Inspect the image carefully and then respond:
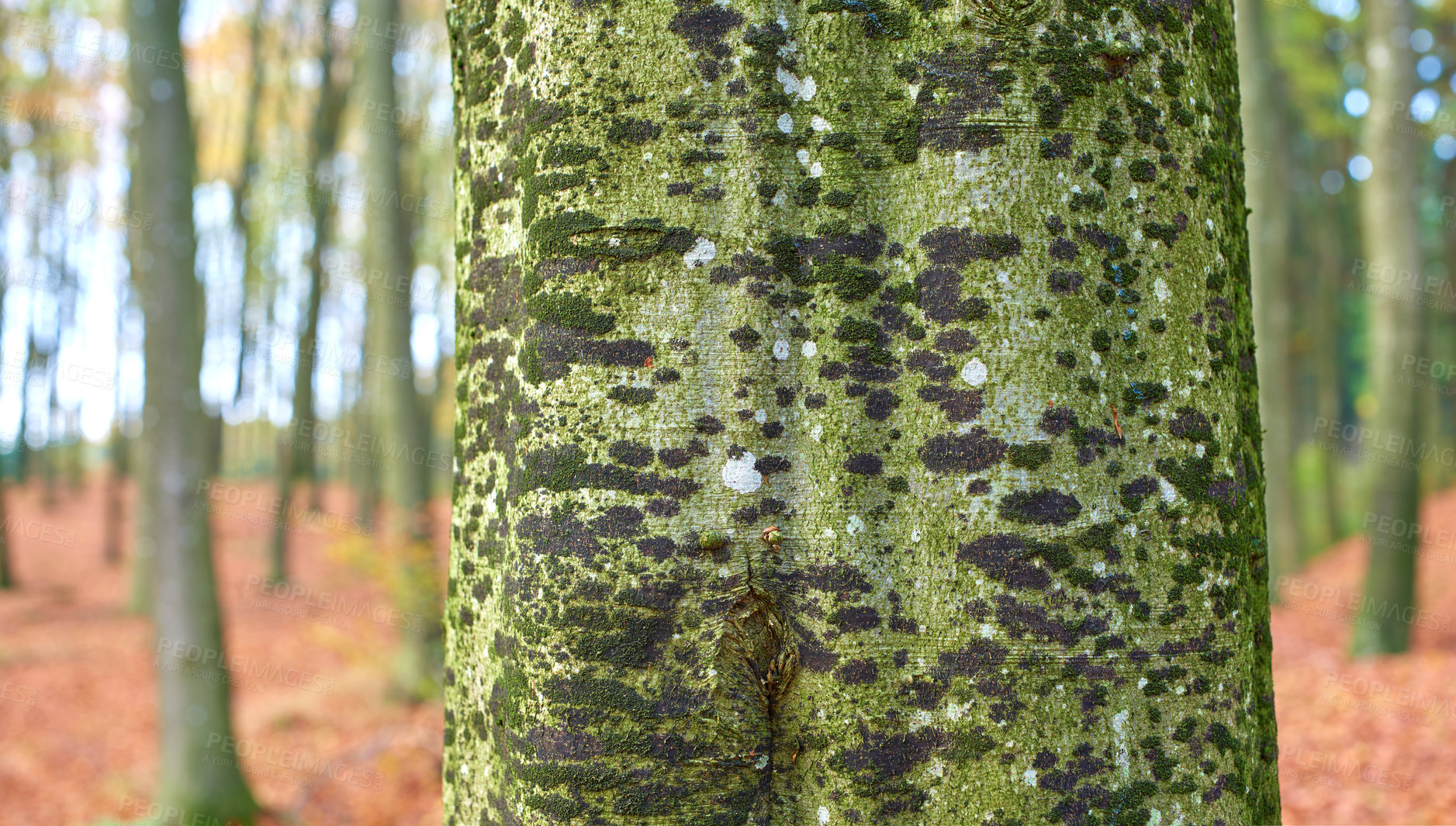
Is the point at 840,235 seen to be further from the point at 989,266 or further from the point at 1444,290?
the point at 1444,290

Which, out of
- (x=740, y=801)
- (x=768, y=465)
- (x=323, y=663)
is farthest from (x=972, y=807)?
(x=323, y=663)

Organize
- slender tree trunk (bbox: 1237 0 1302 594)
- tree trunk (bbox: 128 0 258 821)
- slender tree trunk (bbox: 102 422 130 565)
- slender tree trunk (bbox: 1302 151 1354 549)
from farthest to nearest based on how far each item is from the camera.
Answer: slender tree trunk (bbox: 102 422 130 565), slender tree trunk (bbox: 1302 151 1354 549), slender tree trunk (bbox: 1237 0 1302 594), tree trunk (bbox: 128 0 258 821)

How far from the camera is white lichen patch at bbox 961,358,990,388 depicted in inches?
47.0

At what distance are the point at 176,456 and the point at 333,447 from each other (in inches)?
866

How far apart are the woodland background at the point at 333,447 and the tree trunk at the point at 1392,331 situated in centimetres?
12

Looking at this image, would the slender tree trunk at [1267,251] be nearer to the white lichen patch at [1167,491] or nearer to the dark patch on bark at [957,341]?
the white lichen patch at [1167,491]

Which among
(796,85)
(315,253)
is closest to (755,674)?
(796,85)

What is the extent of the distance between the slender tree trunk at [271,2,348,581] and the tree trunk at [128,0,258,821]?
8.63m

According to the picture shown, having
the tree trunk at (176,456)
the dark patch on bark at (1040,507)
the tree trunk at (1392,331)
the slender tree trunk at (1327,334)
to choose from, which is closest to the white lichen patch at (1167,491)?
the dark patch on bark at (1040,507)

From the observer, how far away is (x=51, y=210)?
20562mm

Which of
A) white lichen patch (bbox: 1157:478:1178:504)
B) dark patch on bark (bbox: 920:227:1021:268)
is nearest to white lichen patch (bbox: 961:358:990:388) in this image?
dark patch on bark (bbox: 920:227:1021:268)

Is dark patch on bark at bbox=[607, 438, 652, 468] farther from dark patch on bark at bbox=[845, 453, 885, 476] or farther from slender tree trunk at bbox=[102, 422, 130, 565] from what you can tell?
slender tree trunk at bbox=[102, 422, 130, 565]

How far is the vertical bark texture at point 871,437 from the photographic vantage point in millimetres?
1176

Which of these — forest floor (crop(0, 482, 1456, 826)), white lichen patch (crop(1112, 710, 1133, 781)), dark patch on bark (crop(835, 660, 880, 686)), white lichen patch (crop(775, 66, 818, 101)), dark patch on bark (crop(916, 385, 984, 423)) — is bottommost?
forest floor (crop(0, 482, 1456, 826))
